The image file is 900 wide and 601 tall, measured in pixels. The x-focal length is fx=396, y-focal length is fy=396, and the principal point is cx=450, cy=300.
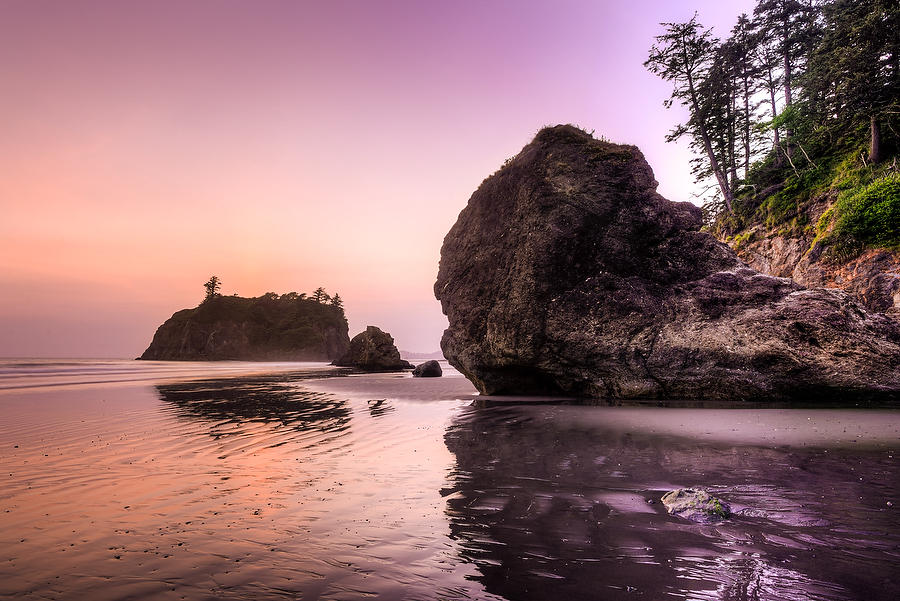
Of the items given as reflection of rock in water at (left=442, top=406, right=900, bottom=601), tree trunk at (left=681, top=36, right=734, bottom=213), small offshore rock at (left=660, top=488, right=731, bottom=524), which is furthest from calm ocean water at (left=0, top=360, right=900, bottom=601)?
tree trunk at (left=681, top=36, right=734, bottom=213)

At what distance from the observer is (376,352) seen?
4822cm

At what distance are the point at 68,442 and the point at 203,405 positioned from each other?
18.0 ft

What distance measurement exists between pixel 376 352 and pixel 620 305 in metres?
38.3

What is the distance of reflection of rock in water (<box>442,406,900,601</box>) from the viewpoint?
277 cm

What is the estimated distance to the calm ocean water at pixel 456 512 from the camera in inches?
113

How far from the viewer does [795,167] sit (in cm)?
2572

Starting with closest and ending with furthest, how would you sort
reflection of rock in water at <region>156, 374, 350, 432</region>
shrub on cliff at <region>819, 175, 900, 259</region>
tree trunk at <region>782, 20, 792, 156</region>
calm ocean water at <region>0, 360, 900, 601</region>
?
calm ocean water at <region>0, 360, 900, 601</region>
reflection of rock in water at <region>156, 374, 350, 432</region>
shrub on cliff at <region>819, 175, 900, 259</region>
tree trunk at <region>782, 20, 792, 156</region>

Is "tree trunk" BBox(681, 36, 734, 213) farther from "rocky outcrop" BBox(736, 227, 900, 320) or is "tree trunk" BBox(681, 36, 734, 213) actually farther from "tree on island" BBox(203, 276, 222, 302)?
"tree on island" BBox(203, 276, 222, 302)

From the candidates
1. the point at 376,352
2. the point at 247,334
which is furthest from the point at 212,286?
the point at 376,352

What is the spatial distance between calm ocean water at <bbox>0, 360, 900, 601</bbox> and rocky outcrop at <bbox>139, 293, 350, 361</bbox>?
354 feet

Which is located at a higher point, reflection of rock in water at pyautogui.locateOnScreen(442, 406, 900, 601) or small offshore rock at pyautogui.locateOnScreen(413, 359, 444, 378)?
reflection of rock in water at pyautogui.locateOnScreen(442, 406, 900, 601)

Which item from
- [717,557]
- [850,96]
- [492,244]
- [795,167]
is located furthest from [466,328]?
[795,167]

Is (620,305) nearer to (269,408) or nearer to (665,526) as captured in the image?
(665,526)

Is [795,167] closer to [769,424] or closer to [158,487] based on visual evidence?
[769,424]
